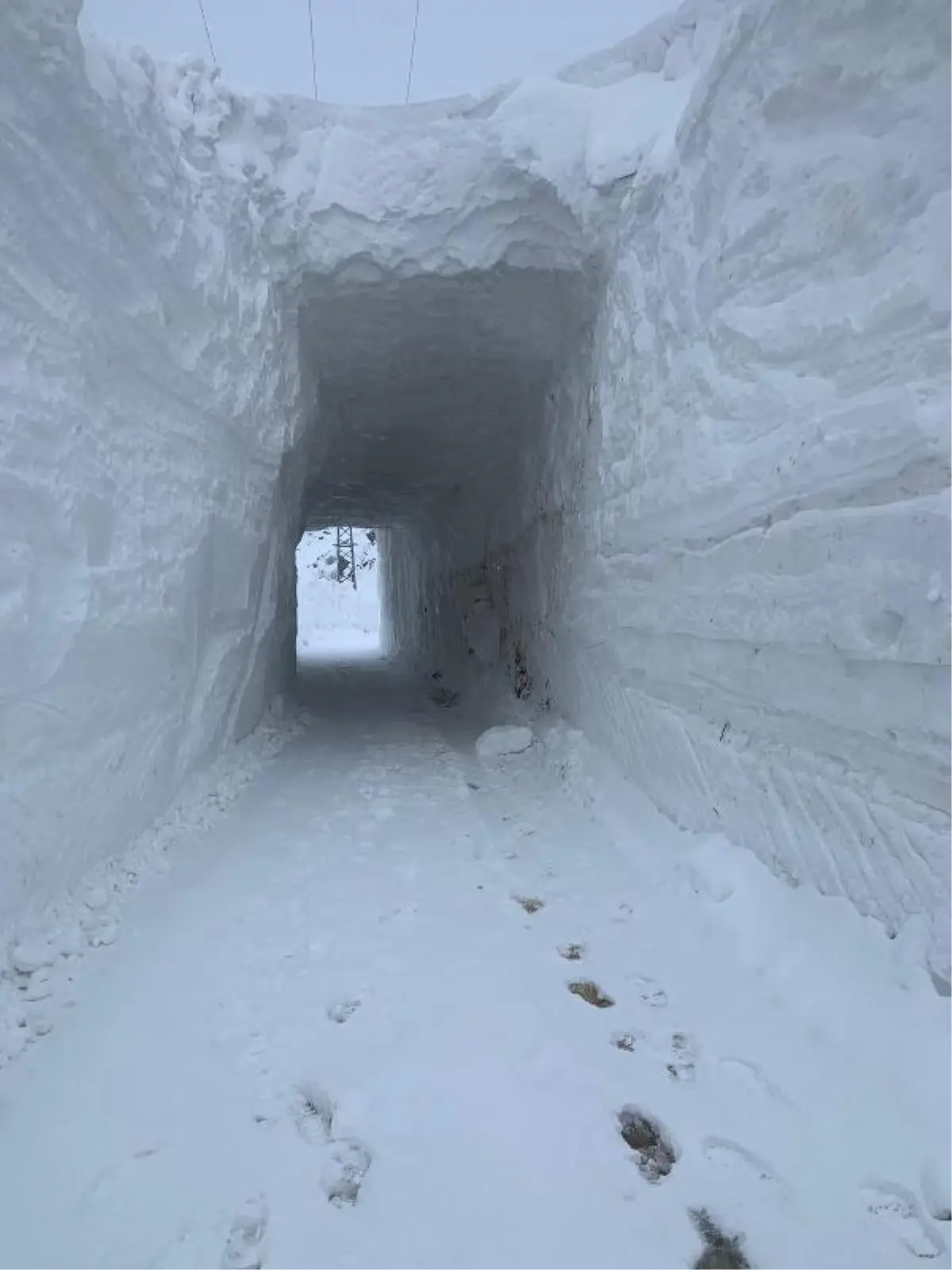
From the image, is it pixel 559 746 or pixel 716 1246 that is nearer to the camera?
pixel 716 1246

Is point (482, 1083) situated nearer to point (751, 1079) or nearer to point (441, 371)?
point (751, 1079)

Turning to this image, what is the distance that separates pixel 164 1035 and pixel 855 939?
91.6 inches

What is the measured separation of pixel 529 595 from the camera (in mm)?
8492

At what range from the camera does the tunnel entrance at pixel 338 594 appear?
84.9ft

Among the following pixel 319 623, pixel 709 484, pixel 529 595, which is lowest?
pixel 319 623

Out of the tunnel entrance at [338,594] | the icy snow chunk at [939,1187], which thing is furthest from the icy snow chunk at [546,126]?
the tunnel entrance at [338,594]

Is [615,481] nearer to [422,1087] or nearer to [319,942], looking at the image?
[319,942]

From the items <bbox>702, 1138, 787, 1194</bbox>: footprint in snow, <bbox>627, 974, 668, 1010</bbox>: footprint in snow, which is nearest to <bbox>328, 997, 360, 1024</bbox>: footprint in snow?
<bbox>627, 974, 668, 1010</bbox>: footprint in snow

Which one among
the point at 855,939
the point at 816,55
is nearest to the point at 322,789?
the point at 855,939

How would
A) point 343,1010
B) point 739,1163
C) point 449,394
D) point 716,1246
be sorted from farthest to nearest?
point 449,394, point 343,1010, point 739,1163, point 716,1246

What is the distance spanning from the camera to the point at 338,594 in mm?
28516

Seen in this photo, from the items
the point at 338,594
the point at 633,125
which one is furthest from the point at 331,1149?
the point at 338,594

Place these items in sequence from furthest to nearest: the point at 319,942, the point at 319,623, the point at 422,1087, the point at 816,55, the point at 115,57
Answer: the point at 319,623 → the point at 115,57 → the point at 319,942 → the point at 816,55 → the point at 422,1087

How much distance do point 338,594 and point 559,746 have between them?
75.2 ft
